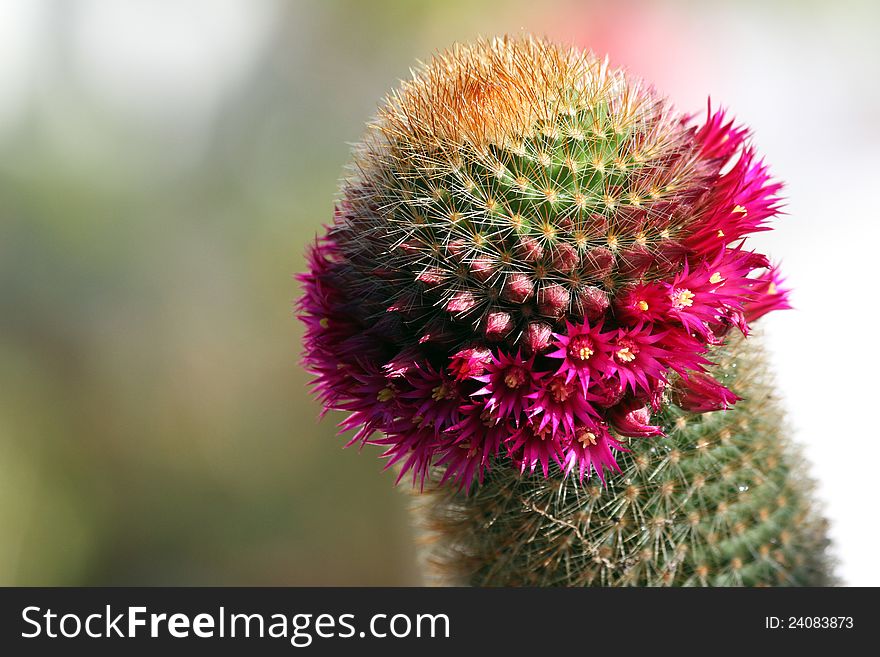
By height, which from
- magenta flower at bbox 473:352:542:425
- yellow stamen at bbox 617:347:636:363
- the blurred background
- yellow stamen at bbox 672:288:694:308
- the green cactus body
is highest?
the blurred background

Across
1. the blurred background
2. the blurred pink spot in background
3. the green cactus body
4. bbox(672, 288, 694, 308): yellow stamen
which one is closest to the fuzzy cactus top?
→ bbox(672, 288, 694, 308): yellow stamen

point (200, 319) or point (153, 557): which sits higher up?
point (200, 319)

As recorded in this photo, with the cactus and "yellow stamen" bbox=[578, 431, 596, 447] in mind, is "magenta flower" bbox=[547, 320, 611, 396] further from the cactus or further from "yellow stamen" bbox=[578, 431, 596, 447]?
"yellow stamen" bbox=[578, 431, 596, 447]

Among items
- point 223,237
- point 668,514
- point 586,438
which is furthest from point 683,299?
point 223,237

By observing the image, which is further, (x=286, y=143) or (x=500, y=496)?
(x=286, y=143)

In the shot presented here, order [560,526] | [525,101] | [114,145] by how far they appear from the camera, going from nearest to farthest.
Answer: [525,101] → [560,526] → [114,145]

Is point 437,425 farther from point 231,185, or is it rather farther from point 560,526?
point 231,185

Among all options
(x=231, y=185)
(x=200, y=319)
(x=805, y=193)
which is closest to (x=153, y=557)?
(x=200, y=319)
